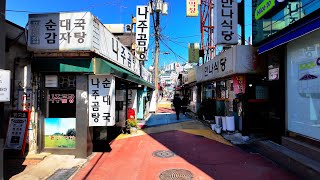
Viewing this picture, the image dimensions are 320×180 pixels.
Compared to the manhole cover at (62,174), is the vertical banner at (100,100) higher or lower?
higher

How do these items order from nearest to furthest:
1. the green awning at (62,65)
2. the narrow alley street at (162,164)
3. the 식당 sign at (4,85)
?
the 식당 sign at (4,85), the narrow alley street at (162,164), the green awning at (62,65)

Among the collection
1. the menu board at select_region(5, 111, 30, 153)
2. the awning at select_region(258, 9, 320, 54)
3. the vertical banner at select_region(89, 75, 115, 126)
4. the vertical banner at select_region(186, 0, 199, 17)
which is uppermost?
the vertical banner at select_region(186, 0, 199, 17)

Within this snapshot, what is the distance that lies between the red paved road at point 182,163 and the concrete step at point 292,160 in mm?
268

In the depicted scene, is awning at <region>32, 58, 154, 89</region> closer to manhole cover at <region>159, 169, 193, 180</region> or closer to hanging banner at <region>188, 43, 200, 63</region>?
manhole cover at <region>159, 169, 193, 180</region>

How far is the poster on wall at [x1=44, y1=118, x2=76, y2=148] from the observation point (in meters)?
8.28

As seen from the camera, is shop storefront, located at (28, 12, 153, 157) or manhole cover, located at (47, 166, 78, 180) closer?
manhole cover, located at (47, 166, 78, 180)

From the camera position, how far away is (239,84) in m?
11.2

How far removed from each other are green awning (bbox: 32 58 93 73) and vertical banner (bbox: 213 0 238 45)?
6.97 metres

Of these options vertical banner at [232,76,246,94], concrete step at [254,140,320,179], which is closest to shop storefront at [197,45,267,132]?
vertical banner at [232,76,246,94]

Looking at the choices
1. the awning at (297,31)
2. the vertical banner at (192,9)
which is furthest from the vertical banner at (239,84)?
the vertical banner at (192,9)

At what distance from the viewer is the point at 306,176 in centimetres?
602

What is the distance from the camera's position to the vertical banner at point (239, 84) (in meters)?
11.0

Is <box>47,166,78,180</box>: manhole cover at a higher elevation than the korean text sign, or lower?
lower

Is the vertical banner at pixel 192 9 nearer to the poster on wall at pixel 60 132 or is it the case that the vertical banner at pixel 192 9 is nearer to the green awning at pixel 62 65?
the green awning at pixel 62 65
